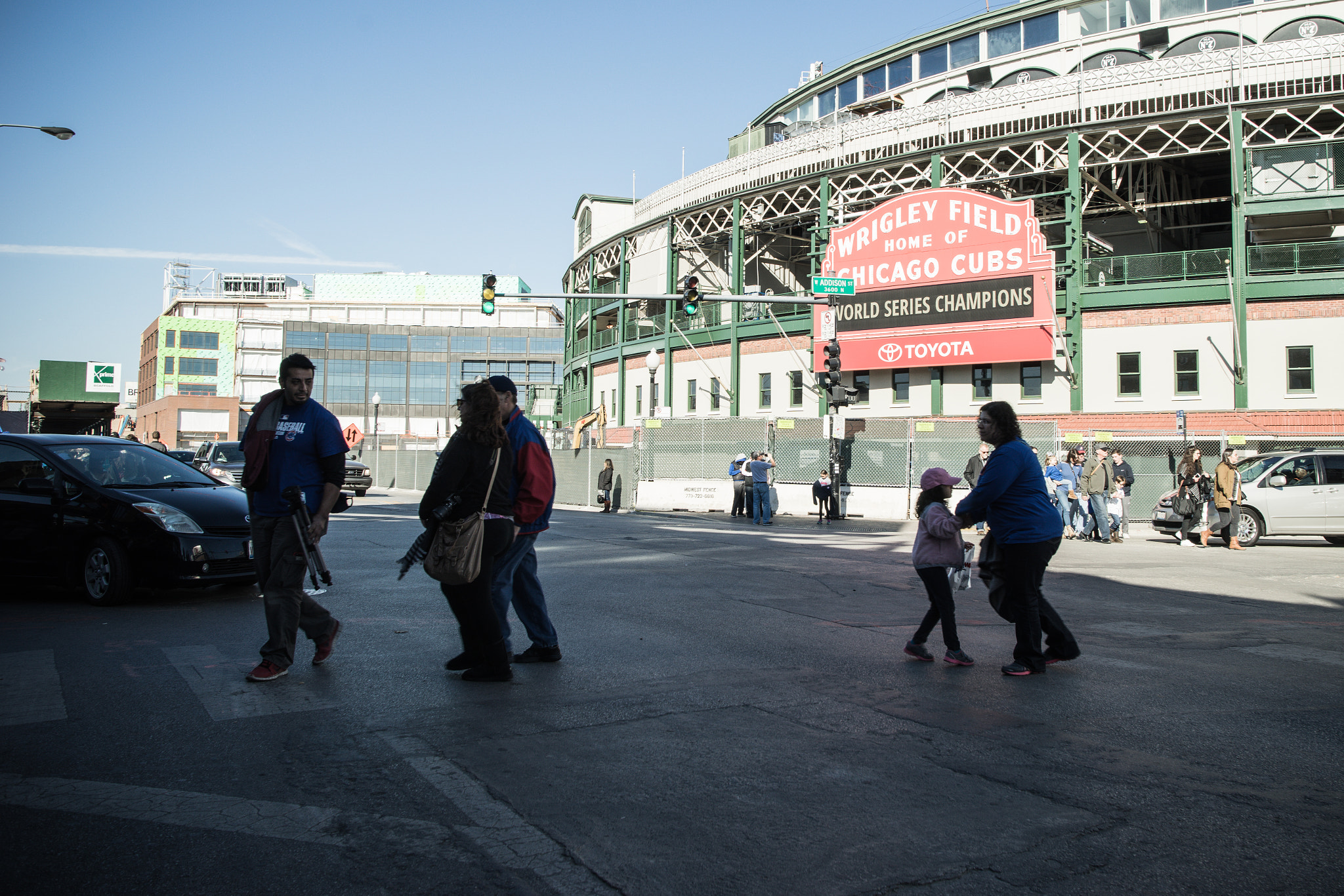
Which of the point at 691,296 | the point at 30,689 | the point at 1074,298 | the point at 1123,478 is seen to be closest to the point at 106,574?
the point at 30,689

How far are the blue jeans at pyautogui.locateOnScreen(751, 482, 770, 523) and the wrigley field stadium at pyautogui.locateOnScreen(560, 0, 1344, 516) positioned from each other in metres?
3.85

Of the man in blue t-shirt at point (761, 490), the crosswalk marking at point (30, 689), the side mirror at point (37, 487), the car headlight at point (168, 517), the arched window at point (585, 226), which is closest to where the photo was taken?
the crosswalk marking at point (30, 689)

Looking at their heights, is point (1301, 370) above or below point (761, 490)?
above

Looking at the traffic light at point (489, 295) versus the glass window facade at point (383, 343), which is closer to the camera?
the traffic light at point (489, 295)

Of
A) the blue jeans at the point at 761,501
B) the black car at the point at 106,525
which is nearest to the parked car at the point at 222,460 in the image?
the black car at the point at 106,525

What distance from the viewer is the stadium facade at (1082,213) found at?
1155 inches

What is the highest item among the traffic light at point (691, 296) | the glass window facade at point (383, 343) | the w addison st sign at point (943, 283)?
the glass window facade at point (383, 343)

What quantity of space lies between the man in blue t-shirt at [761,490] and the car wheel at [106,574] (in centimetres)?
1604

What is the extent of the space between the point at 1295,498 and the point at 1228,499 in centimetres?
149

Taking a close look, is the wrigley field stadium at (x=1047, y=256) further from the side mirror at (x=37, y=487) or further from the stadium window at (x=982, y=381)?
the side mirror at (x=37, y=487)

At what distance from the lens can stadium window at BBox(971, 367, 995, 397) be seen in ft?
110

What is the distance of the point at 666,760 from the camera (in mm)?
4469

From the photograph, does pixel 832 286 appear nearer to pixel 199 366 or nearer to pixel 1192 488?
pixel 1192 488

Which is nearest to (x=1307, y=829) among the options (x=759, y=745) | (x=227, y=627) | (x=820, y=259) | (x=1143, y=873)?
(x=1143, y=873)
